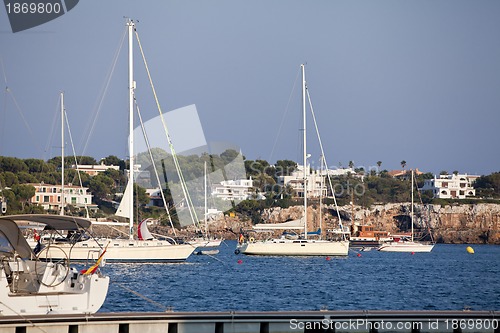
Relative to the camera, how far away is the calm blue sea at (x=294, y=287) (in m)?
31.5

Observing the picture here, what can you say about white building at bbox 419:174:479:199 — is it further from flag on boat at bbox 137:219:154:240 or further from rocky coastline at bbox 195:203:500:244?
flag on boat at bbox 137:219:154:240

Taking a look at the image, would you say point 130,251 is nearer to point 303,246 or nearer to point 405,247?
point 303,246

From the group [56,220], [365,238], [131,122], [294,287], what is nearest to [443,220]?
[365,238]

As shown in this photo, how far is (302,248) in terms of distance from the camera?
59.6 meters

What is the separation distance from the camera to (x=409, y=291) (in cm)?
3828

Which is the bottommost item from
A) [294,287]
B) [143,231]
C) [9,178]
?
[294,287]

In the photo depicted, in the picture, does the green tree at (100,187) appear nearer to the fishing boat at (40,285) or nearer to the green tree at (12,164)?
the green tree at (12,164)

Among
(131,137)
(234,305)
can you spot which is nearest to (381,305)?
(234,305)

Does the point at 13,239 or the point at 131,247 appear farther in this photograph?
the point at 131,247

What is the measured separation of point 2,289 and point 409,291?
69.3ft

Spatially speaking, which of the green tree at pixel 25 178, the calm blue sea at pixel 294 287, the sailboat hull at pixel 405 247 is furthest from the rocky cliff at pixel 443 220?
the calm blue sea at pixel 294 287

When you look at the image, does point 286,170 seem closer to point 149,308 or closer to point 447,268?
point 447,268

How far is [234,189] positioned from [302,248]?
7357cm

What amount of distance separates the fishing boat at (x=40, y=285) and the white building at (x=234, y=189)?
9895cm
